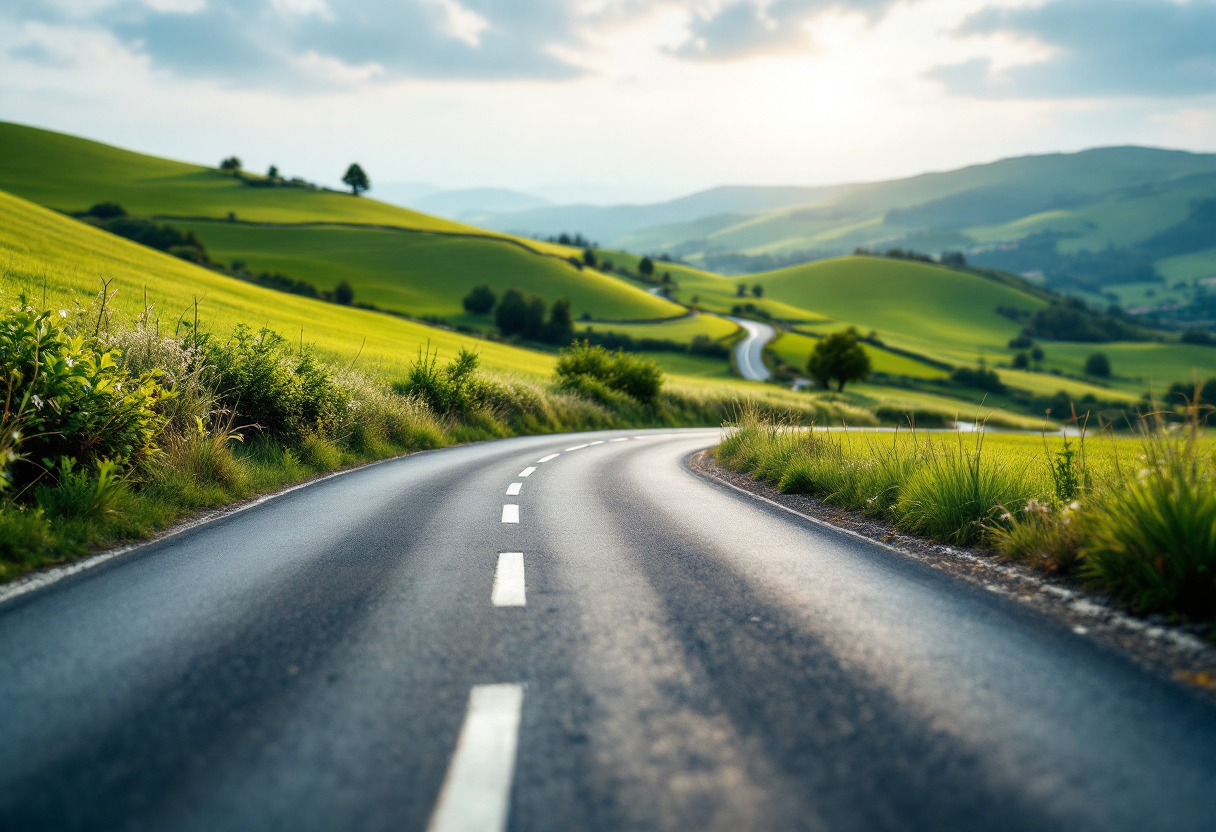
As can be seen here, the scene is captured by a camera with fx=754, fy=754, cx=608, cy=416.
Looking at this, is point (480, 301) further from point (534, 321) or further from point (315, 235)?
point (315, 235)

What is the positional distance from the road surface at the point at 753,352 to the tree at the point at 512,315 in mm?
24160

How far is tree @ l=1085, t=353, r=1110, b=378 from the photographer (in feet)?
350

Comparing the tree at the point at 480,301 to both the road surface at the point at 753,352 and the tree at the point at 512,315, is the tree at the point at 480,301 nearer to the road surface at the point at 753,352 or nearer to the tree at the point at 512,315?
the tree at the point at 512,315

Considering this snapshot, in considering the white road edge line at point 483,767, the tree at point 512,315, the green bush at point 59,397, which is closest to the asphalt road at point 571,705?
the white road edge line at point 483,767

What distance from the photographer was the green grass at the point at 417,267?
8738 cm

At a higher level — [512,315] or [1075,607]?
[512,315]

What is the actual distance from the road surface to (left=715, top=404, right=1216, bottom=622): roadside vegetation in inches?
2619

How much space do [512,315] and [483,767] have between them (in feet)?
273

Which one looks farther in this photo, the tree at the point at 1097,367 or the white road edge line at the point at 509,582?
the tree at the point at 1097,367

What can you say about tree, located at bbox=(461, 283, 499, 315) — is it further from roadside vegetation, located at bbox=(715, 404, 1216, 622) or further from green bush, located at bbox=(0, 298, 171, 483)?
green bush, located at bbox=(0, 298, 171, 483)

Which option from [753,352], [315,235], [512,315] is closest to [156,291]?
[512,315]

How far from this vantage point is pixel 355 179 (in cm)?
14775

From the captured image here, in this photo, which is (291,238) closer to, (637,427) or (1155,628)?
(637,427)

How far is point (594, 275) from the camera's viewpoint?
119312 millimetres
